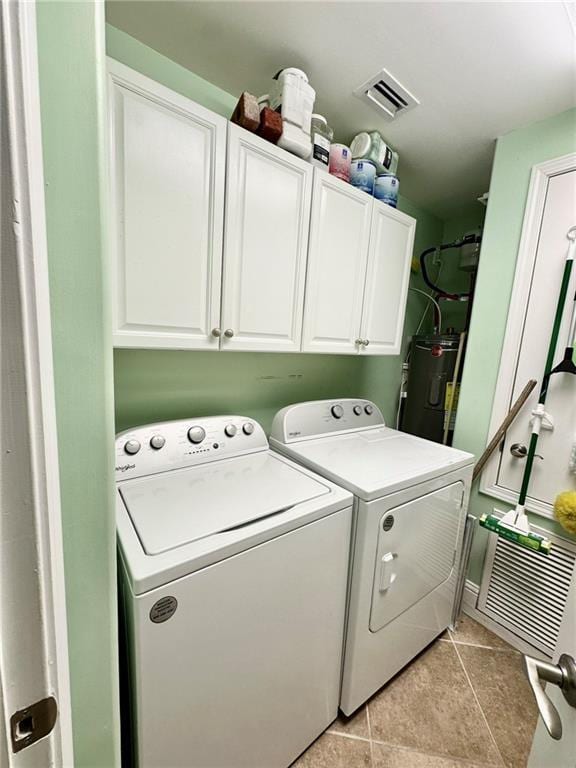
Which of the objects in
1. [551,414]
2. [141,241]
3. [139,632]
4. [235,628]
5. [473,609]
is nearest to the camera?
[139,632]

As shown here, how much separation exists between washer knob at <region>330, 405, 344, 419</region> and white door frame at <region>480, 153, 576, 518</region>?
84cm

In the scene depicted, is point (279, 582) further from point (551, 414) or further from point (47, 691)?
point (551, 414)

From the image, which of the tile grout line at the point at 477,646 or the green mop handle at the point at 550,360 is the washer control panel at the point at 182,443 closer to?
the green mop handle at the point at 550,360

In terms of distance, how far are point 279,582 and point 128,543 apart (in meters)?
0.45

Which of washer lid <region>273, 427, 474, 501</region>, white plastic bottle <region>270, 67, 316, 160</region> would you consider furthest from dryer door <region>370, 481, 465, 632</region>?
white plastic bottle <region>270, 67, 316, 160</region>

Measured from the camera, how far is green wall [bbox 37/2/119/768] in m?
0.42

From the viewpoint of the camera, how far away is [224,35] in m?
1.18

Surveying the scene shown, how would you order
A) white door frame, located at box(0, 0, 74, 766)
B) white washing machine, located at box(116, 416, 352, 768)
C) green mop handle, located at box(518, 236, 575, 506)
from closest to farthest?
white door frame, located at box(0, 0, 74, 766), white washing machine, located at box(116, 416, 352, 768), green mop handle, located at box(518, 236, 575, 506)

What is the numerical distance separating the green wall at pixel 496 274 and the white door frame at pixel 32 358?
199 cm

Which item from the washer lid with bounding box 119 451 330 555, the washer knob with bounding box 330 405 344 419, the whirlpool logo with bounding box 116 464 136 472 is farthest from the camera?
the washer knob with bounding box 330 405 344 419

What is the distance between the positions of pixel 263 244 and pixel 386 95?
0.92 metres

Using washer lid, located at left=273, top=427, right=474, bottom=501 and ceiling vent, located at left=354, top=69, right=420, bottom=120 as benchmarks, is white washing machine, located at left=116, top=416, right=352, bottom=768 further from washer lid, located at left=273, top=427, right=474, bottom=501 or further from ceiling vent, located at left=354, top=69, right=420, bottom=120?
ceiling vent, located at left=354, top=69, right=420, bottom=120

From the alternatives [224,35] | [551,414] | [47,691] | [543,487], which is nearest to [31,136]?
[47,691]

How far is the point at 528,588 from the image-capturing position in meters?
1.65
